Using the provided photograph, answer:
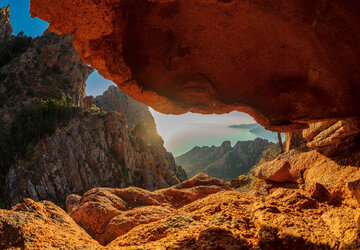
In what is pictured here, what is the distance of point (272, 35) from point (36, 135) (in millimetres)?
38241

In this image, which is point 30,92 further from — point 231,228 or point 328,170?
point 328,170

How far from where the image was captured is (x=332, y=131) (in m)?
6.41

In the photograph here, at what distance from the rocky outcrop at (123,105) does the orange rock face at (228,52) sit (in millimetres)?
70245

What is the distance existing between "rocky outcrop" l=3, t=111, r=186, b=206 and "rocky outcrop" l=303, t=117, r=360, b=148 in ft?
104

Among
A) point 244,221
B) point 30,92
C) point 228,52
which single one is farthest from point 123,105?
point 244,221

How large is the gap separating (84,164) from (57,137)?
6.63 meters

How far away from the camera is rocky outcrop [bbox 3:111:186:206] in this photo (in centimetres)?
2686

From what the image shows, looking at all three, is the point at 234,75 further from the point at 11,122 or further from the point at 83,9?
the point at 11,122

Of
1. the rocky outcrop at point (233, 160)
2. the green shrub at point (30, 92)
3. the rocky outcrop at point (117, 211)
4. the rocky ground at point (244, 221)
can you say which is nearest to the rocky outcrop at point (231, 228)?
the rocky ground at point (244, 221)

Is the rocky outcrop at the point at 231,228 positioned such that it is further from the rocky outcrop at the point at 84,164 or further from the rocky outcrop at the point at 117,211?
the rocky outcrop at the point at 84,164

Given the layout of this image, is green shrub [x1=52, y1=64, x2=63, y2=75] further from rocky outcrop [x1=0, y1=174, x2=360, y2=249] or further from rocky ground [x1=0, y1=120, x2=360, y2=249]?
rocky outcrop [x1=0, y1=174, x2=360, y2=249]

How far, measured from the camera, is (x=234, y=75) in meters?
6.11

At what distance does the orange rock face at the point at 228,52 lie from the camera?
4.60 meters

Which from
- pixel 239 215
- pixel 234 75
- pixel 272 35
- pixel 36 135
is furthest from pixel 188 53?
pixel 36 135
